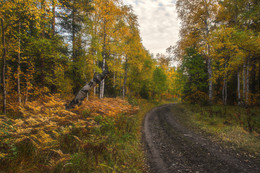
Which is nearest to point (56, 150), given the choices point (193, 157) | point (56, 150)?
point (56, 150)

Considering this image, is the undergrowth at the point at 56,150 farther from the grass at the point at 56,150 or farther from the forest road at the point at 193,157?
the forest road at the point at 193,157

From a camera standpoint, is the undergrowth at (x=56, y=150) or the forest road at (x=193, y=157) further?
the forest road at (x=193, y=157)

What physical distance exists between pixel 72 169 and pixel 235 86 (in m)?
20.8

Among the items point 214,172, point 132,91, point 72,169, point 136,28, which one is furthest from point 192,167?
point 132,91

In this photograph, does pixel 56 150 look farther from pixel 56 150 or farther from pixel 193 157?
pixel 193 157

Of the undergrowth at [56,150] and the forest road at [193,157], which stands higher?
the undergrowth at [56,150]

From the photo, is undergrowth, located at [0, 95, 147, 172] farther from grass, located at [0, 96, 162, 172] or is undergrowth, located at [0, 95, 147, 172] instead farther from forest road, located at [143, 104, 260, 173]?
forest road, located at [143, 104, 260, 173]

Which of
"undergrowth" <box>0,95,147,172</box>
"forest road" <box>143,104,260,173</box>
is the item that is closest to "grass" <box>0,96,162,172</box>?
"undergrowth" <box>0,95,147,172</box>

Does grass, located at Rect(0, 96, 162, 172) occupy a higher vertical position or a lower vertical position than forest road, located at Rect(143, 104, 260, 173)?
higher

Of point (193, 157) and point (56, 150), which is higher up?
point (56, 150)

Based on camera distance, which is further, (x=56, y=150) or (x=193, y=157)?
(x=193, y=157)

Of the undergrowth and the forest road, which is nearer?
the undergrowth

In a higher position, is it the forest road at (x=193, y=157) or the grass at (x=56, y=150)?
the grass at (x=56, y=150)

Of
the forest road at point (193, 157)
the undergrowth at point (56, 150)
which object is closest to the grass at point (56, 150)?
the undergrowth at point (56, 150)
